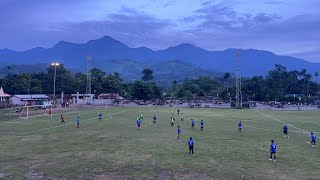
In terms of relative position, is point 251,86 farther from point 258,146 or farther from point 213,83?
point 258,146

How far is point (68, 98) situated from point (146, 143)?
91.6 meters

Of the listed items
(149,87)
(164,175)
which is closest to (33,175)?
(164,175)

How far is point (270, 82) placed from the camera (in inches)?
4931

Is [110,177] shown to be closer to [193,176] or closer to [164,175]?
[164,175]

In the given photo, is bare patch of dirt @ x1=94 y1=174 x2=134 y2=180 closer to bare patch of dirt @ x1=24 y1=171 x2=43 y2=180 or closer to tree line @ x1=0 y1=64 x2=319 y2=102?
bare patch of dirt @ x1=24 y1=171 x2=43 y2=180

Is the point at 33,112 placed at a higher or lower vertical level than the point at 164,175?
higher

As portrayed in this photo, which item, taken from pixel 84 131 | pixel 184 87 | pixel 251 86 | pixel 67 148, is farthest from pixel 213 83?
pixel 67 148

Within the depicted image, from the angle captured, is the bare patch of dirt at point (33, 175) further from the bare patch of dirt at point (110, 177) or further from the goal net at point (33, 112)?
the goal net at point (33, 112)

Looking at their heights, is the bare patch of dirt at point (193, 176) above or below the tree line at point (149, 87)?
below

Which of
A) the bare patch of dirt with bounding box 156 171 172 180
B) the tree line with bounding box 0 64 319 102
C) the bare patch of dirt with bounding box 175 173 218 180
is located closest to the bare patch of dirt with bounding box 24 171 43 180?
the bare patch of dirt with bounding box 156 171 172 180

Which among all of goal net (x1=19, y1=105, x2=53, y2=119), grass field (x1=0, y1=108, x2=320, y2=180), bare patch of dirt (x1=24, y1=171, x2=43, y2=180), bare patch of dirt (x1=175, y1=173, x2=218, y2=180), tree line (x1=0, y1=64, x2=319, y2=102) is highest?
tree line (x1=0, y1=64, x2=319, y2=102)

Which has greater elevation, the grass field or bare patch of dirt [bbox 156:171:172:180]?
the grass field

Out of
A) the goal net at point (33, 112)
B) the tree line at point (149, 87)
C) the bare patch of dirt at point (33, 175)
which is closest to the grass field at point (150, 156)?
the bare patch of dirt at point (33, 175)

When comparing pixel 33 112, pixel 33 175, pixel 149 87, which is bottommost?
pixel 33 175
